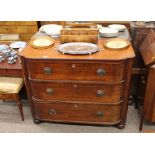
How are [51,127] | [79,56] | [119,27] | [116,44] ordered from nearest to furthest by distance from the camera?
1. [79,56]
2. [116,44]
3. [119,27]
4. [51,127]

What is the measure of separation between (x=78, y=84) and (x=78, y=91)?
84 millimetres

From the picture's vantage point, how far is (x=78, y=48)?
1873mm

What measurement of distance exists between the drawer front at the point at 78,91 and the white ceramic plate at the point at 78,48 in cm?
30

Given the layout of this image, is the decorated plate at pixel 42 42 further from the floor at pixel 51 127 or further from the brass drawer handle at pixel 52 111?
the floor at pixel 51 127

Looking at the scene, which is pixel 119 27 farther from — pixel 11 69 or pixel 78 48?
pixel 11 69

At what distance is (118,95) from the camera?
1.97 metres

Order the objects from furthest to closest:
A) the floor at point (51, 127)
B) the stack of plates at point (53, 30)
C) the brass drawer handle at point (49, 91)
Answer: the floor at point (51, 127) → the stack of plates at point (53, 30) → the brass drawer handle at point (49, 91)

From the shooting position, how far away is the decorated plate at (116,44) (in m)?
1.85

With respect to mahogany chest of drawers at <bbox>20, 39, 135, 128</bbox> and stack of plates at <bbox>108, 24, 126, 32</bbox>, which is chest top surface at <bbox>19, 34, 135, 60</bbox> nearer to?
mahogany chest of drawers at <bbox>20, 39, 135, 128</bbox>

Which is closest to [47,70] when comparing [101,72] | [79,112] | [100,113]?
[101,72]

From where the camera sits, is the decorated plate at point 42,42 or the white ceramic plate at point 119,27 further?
the white ceramic plate at point 119,27

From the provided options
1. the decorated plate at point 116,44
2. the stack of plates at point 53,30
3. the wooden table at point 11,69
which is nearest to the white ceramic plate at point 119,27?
the decorated plate at point 116,44

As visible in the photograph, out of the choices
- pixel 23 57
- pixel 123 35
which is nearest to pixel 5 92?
pixel 23 57

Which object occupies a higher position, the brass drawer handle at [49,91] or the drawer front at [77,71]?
the drawer front at [77,71]
